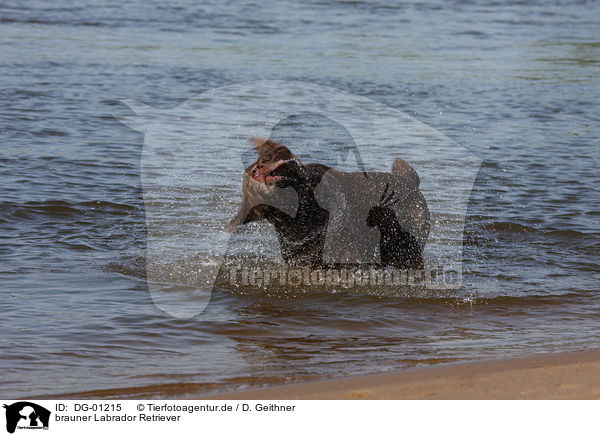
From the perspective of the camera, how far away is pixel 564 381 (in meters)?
4.50

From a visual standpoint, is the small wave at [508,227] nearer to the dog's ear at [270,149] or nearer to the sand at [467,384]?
the dog's ear at [270,149]

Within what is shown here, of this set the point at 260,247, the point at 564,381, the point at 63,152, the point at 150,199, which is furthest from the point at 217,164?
the point at 564,381

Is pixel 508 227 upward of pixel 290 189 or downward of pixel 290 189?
downward

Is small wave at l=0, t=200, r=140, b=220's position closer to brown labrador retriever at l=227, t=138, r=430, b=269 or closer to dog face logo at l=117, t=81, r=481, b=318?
dog face logo at l=117, t=81, r=481, b=318

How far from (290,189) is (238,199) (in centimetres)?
277

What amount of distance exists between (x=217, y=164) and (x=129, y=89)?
4416mm

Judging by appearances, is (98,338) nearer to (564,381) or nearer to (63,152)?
(564,381)
